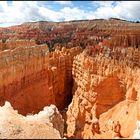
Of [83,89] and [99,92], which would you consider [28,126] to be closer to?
[99,92]

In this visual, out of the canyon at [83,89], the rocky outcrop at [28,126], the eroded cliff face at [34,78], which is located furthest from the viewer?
the eroded cliff face at [34,78]

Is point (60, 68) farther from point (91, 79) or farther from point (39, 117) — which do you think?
point (39, 117)

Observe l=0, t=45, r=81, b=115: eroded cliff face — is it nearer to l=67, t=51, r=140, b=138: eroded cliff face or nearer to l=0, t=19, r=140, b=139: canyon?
l=0, t=19, r=140, b=139: canyon

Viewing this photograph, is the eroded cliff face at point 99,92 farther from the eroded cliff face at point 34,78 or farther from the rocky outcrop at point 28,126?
the rocky outcrop at point 28,126

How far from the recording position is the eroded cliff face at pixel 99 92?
21.3m

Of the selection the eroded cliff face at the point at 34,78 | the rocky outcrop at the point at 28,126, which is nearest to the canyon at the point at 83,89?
the eroded cliff face at the point at 34,78

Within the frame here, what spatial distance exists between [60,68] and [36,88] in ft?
18.4

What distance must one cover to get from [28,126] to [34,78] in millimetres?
13359

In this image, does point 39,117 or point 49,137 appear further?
point 39,117

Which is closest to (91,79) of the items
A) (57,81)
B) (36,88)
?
(36,88)

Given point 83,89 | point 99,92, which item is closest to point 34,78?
point 83,89

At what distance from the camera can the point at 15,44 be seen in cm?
2823

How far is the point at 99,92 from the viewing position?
2292 centimetres

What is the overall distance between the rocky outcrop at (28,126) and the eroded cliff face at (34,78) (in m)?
7.57
